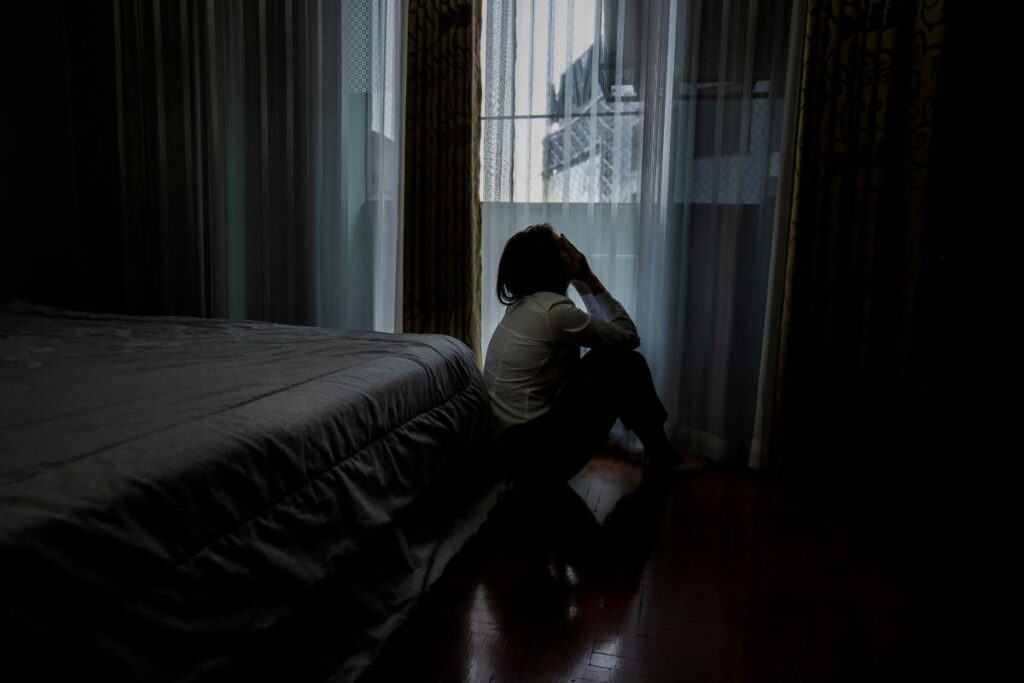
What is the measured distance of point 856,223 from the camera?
222cm

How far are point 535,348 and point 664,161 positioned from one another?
99 cm

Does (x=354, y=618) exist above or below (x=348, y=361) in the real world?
below

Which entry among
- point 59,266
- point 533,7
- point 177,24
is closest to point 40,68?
point 177,24

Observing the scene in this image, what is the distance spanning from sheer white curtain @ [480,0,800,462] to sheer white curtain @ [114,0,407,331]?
1.78 feet

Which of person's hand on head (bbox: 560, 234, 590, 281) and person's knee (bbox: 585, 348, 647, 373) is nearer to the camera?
person's knee (bbox: 585, 348, 647, 373)

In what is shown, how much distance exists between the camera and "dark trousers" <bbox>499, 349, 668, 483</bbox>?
6.34 ft

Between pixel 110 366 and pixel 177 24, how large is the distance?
2.10m

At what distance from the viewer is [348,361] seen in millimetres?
1633

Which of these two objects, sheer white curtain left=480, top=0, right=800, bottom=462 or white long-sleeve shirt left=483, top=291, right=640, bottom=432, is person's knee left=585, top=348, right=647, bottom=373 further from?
sheer white curtain left=480, top=0, right=800, bottom=462

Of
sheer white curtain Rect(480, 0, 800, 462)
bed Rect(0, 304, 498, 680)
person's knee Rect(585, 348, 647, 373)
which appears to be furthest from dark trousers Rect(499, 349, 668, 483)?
sheer white curtain Rect(480, 0, 800, 462)

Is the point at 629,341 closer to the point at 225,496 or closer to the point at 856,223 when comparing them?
the point at 856,223

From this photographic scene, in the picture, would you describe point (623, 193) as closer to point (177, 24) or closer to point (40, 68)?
point (177, 24)

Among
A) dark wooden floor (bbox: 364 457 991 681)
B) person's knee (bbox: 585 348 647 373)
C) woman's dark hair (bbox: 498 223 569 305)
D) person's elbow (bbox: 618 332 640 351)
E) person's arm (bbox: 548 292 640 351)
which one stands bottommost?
dark wooden floor (bbox: 364 457 991 681)

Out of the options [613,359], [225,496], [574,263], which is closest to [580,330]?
[613,359]
